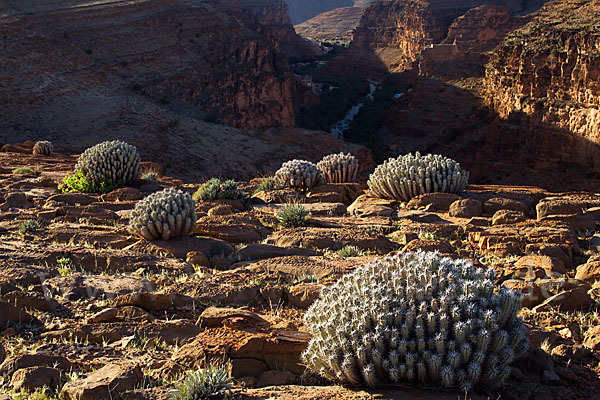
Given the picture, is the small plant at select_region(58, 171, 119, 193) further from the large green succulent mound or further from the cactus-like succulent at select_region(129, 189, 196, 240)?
the large green succulent mound

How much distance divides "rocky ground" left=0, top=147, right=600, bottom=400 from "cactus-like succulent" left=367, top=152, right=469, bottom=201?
0.48m

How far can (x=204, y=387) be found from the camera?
11.3ft

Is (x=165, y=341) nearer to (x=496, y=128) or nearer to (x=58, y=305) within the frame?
(x=58, y=305)

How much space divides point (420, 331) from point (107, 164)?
30.3 ft

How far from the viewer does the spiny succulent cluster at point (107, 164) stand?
458 inches

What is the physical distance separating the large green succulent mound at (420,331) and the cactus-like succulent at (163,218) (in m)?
3.48

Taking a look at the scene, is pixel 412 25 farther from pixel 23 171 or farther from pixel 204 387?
pixel 204 387

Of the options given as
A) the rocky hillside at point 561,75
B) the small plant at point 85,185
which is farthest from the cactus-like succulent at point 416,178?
the rocky hillside at point 561,75

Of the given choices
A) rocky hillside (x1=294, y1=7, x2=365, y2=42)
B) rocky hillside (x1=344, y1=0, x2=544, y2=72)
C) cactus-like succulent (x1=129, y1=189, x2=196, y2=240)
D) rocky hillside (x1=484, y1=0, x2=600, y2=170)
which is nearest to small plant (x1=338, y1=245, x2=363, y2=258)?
cactus-like succulent (x1=129, y1=189, x2=196, y2=240)

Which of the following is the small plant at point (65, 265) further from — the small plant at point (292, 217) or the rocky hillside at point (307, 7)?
the rocky hillside at point (307, 7)

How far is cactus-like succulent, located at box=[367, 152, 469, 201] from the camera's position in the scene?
33.1ft

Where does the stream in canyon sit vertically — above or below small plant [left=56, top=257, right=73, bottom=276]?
below

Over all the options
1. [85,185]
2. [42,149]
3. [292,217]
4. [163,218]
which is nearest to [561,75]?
[42,149]

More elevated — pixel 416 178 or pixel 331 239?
pixel 416 178
